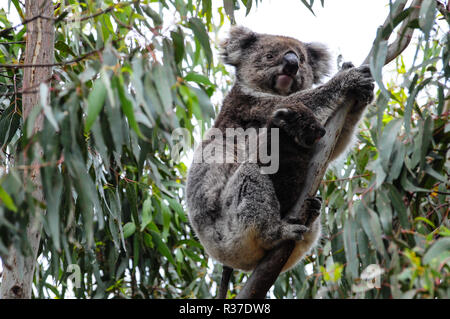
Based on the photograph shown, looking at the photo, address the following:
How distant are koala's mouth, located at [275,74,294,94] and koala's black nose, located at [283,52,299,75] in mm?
28

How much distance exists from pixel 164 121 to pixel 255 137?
123 cm

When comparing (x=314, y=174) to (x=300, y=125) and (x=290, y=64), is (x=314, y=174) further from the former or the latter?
(x=290, y=64)

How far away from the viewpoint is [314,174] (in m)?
2.25

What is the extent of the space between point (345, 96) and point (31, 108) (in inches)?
51.6

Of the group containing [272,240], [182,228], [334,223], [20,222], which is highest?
[20,222]

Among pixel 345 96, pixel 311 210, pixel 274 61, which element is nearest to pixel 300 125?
pixel 345 96

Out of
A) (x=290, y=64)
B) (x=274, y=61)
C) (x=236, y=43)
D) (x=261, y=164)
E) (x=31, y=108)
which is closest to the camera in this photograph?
(x=31, y=108)

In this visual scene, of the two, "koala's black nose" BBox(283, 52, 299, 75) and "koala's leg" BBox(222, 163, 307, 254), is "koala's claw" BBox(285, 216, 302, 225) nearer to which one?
"koala's leg" BBox(222, 163, 307, 254)

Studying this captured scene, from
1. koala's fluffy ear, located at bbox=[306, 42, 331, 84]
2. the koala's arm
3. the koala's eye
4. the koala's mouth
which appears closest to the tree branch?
the koala's arm

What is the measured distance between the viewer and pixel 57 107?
1701 millimetres

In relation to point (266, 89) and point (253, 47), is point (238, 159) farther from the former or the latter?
point (253, 47)

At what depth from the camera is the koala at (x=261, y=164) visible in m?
2.50

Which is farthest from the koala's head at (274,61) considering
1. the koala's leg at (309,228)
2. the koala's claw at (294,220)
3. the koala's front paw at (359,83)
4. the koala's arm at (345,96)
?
the koala's claw at (294,220)

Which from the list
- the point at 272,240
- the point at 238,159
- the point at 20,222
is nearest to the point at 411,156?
the point at 272,240
